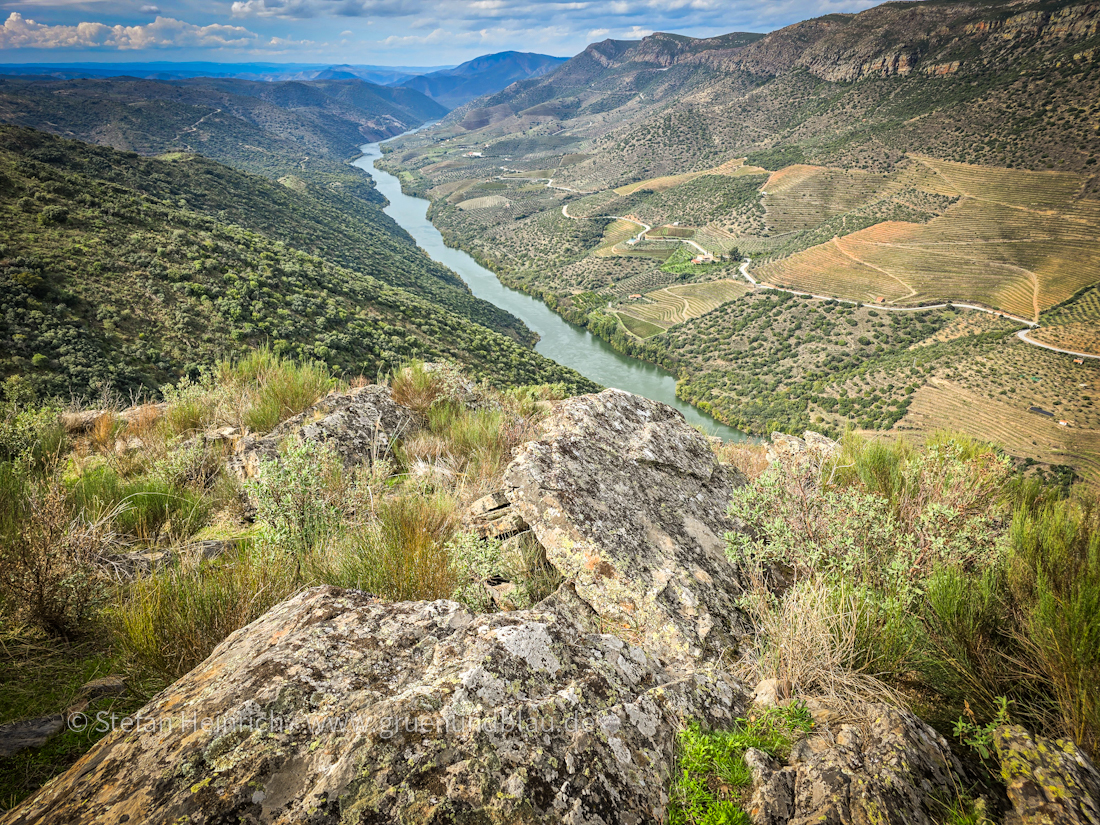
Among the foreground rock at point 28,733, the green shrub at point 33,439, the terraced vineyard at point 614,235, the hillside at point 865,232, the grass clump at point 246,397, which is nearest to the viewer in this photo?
the foreground rock at point 28,733

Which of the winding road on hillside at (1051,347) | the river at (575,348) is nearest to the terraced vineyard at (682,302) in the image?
the river at (575,348)

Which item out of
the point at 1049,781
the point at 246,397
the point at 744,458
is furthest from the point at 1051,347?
the point at 246,397

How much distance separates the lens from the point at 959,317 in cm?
6044

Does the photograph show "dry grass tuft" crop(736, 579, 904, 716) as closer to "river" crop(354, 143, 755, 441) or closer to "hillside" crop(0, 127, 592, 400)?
"hillside" crop(0, 127, 592, 400)

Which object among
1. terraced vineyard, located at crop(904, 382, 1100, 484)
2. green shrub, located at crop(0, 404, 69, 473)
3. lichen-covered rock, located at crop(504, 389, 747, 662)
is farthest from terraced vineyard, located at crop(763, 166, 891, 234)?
green shrub, located at crop(0, 404, 69, 473)

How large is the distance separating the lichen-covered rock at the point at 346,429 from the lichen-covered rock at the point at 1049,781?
450 centimetres

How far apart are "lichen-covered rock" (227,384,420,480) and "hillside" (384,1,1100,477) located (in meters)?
51.6

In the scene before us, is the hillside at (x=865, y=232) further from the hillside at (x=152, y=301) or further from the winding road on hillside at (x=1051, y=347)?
the hillside at (x=152, y=301)

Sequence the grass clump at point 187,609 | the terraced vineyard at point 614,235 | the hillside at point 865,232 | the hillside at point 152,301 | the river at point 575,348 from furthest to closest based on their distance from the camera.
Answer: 1. the terraced vineyard at point 614,235
2. the river at point 575,348
3. the hillside at point 865,232
4. the hillside at point 152,301
5. the grass clump at point 187,609

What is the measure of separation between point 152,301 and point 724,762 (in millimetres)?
30294

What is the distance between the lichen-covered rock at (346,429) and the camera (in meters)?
4.87

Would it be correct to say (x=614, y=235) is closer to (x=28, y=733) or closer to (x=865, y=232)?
(x=865, y=232)

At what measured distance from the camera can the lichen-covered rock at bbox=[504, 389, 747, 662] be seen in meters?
3.28

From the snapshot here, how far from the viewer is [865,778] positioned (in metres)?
1.90
